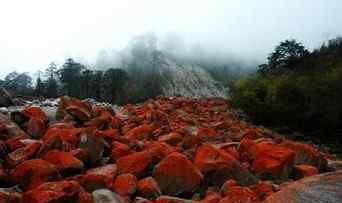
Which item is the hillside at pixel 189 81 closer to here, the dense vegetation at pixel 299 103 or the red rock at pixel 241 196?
the dense vegetation at pixel 299 103

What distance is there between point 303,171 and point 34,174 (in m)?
5.40

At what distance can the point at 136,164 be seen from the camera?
912 cm

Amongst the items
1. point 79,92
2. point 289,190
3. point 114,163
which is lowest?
point 79,92

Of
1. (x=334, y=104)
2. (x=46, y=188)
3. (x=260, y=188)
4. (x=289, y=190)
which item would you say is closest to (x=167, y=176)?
(x=260, y=188)

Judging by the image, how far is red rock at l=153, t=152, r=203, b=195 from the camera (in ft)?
27.8

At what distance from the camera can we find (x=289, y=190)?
20.4 ft

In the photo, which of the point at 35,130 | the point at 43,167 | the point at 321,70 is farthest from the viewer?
the point at 321,70

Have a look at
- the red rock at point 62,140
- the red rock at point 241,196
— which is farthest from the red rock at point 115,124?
the red rock at point 241,196

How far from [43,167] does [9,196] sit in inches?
52.2

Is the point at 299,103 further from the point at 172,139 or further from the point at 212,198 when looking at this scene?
the point at 212,198

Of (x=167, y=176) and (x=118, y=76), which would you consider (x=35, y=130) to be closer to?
(x=167, y=176)

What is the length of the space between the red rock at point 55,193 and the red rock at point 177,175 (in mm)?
1739

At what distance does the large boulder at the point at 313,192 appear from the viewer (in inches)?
238

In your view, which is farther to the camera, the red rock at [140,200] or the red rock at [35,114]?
the red rock at [35,114]
